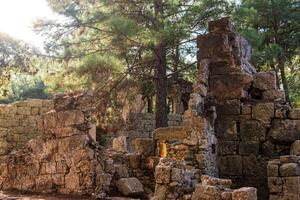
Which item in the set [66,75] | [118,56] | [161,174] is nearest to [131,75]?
[118,56]

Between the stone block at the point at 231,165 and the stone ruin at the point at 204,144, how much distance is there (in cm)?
2

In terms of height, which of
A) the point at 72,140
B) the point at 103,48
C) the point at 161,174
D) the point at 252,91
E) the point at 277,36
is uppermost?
the point at 277,36

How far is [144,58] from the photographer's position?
14.9m

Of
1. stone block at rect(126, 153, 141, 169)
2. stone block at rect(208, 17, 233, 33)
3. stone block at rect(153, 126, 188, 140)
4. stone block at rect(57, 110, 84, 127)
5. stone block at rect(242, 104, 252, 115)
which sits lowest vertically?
stone block at rect(126, 153, 141, 169)

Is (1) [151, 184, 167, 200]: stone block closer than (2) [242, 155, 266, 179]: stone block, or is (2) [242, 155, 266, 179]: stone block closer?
Result: (1) [151, 184, 167, 200]: stone block

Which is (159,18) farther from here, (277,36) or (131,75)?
(277,36)

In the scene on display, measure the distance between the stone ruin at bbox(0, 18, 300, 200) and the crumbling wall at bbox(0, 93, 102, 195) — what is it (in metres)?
0.02

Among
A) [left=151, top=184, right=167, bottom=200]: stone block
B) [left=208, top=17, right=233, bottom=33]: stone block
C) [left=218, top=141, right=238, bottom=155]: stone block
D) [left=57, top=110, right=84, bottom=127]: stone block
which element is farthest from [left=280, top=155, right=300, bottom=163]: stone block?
[left=57, top=110, right=84, bottom=127]: stone block

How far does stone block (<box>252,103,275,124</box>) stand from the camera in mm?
10266

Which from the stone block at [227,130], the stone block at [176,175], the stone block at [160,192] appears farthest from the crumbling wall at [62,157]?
the stone block at [227,130]

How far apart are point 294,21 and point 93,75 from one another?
9157mm

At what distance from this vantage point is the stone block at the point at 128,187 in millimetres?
9203

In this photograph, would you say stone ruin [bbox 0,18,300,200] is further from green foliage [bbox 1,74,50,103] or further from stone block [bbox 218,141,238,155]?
green foliage [bbox 1,74,50,103]

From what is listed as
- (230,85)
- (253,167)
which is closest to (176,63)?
(230,85)
